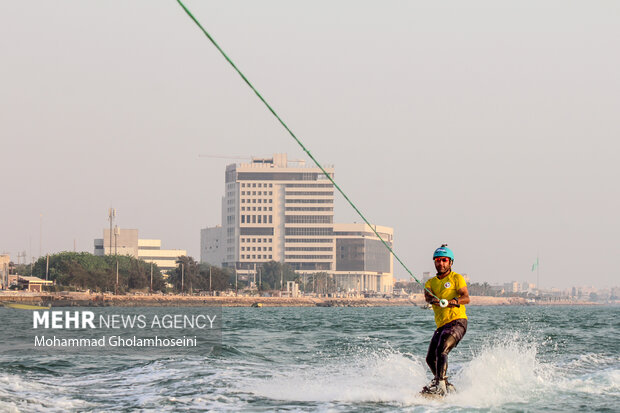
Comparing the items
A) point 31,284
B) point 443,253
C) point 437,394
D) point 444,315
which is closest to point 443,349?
point 444,315

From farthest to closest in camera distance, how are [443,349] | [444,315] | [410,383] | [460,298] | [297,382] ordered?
[297,382] < [410,383] < [444,315] < [460,298] < [443,349]

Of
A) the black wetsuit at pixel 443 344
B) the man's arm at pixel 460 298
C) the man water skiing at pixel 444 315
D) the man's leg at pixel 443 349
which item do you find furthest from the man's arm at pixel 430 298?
the man's leg at pixel 443 349

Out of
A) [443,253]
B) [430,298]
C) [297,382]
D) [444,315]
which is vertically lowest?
A: [297,382]

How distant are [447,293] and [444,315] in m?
0.38

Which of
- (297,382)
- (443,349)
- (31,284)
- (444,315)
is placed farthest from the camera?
(31,284)

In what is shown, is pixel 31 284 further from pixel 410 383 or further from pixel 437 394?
pixel 437 394

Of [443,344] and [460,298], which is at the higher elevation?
[460,298]

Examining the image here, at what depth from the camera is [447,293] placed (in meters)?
14.2

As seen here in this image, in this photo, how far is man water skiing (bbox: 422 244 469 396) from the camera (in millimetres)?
14039

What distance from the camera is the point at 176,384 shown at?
55.3 feet

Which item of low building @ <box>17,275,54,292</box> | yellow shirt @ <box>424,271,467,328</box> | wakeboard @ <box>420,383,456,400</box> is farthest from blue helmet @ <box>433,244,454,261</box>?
low building @ <box>17,275,54,292</box>

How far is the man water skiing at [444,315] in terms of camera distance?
1404cm

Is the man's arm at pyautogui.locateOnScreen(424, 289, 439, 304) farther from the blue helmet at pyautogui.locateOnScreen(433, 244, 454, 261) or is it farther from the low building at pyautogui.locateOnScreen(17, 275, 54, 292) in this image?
the low building at pyautogui.locateOnScreen(17, 275, 54, 292)

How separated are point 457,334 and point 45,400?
7.21 m
